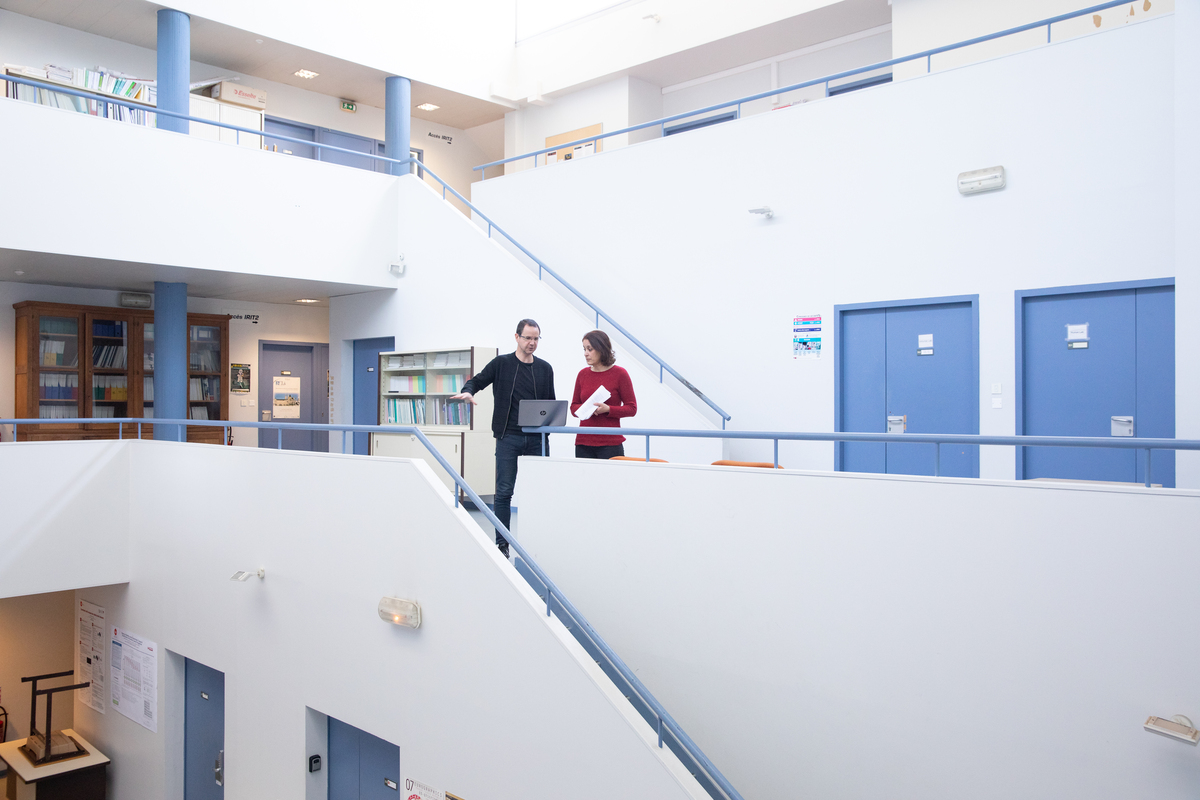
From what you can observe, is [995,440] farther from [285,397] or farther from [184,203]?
[285,397]

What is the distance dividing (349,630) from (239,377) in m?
7.02

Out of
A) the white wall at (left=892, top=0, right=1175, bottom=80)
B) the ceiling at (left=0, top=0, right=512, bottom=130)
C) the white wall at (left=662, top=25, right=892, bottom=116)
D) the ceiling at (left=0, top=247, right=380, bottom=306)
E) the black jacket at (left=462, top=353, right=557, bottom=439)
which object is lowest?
the black jacket at (left=462, top=353, right=557, bottom=439)

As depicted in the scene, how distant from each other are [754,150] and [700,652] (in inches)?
180

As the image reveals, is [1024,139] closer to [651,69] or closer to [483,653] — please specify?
[483,653]

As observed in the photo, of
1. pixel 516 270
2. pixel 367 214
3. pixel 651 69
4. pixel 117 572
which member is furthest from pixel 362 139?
pixel 117 572

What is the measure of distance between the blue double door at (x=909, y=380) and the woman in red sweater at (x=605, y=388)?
7.06 feet

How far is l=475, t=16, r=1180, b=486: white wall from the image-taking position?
5160mm

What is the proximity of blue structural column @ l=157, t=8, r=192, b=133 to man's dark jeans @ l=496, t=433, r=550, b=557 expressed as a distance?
227 inches

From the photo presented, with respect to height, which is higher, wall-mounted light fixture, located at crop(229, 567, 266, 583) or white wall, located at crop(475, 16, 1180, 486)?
white wall, located at crop(475, 16, 1180, 486)

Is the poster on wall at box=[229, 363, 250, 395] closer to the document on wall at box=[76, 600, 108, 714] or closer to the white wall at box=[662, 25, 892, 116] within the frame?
the document on wall at box=[76, 600, 108, 714]

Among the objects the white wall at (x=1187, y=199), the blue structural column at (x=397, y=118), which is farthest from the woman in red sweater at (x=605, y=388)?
the blue structural column at (x=397, y=118)

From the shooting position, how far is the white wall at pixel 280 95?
8.77m

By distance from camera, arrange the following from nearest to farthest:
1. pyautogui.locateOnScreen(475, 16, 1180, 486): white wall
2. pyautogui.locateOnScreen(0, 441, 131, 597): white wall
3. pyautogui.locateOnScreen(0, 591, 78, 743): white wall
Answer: pyautogui.locateOnScreen(475, 16, 1180, 486): white wall
pyautogui.locateOnScreen(0, 441, 131, 597): white wall
pyautogui.locateOnScreen(0, 591, 78, 743): white wall

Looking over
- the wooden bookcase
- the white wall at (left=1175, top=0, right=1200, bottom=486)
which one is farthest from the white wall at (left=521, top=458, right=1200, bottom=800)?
the wooden bookcase
